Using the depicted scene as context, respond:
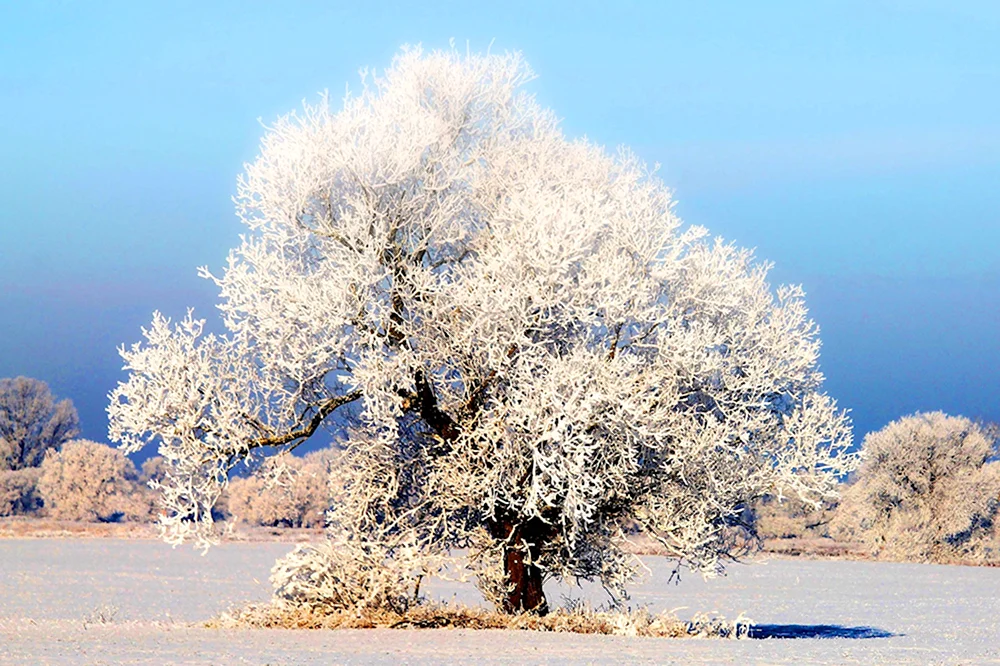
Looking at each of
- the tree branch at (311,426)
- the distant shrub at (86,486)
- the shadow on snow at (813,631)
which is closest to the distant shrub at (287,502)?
the distant shrub at (86,486)

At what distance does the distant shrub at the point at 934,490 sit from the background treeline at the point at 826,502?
0.04 m

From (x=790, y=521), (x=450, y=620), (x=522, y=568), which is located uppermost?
(x=790, y=521)

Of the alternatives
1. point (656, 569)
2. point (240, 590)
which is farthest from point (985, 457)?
point (240, 590)

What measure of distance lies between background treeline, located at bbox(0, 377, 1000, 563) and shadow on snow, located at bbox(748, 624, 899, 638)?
30.4 ft

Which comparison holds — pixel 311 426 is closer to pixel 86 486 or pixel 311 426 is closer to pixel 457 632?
pixel 457 632

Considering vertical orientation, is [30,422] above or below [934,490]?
above

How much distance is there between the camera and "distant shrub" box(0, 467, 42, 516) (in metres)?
68.9

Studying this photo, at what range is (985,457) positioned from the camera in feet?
162

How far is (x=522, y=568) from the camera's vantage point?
1875 cm

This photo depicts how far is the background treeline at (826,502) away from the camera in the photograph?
4903 cm

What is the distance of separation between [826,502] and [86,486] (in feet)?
136

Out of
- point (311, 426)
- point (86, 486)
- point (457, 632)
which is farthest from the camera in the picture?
point (86, 486)

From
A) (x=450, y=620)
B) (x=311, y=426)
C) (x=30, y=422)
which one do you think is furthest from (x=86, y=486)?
(x=450, y=620)

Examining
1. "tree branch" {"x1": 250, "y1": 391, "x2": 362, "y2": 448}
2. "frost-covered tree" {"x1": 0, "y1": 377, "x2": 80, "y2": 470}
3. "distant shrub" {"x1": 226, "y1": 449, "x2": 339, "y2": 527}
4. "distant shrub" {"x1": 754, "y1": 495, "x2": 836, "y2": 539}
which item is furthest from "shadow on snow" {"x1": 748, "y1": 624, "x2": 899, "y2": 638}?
"frost-covered tree" {"x1": 0, "y1": 377, "x2": 80, "y2": 470}
